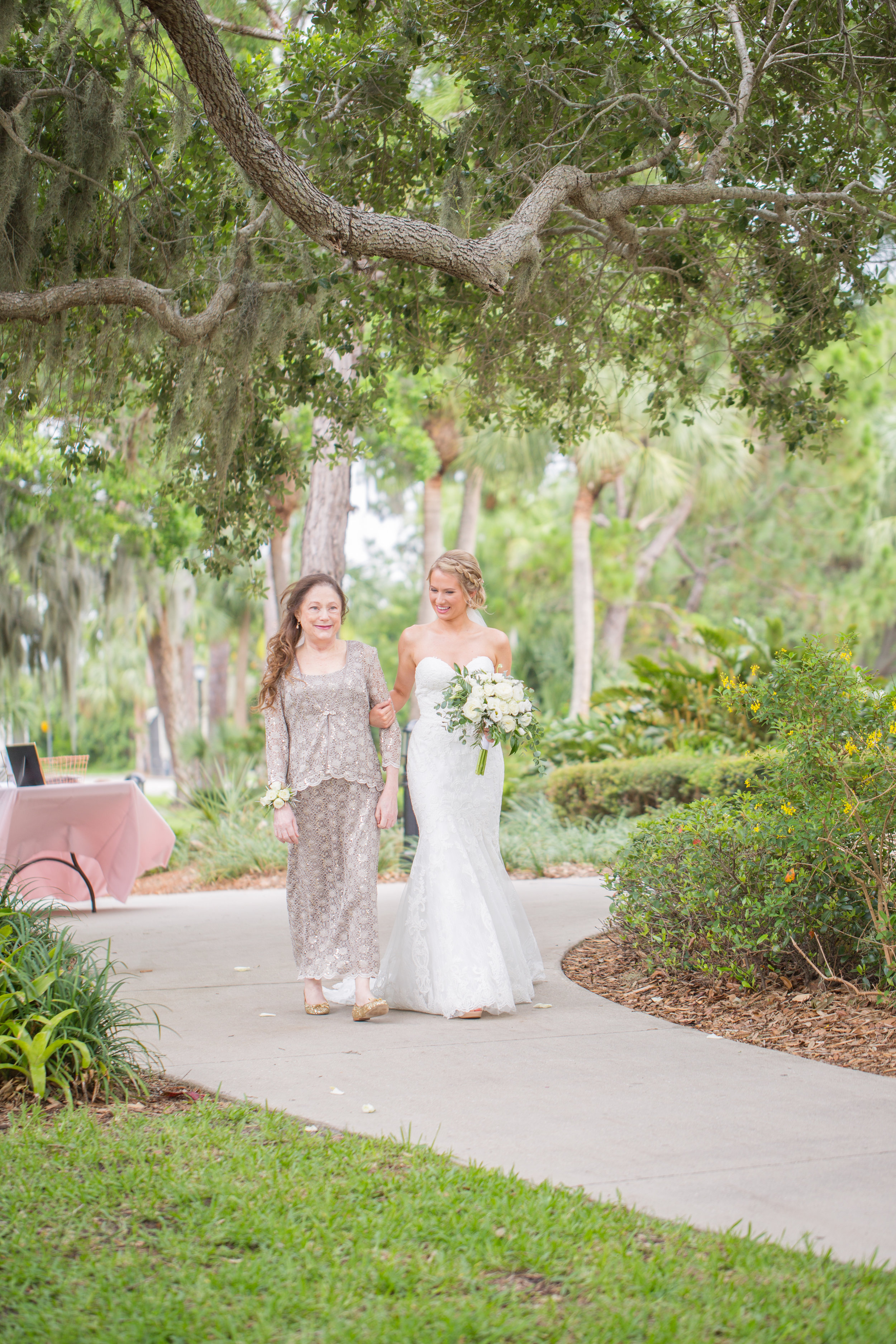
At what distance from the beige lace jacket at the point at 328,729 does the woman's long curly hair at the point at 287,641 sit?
0.04m

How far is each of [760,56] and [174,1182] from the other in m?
6.79

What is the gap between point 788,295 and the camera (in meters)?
7.88

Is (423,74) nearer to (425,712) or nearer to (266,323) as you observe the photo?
(266,323)

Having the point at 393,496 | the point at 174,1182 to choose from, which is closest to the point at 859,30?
the point at 174,1182

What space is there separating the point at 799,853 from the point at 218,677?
2864 cm

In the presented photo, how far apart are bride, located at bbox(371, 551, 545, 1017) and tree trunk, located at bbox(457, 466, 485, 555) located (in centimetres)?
1472

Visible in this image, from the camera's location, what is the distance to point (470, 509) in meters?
21.2

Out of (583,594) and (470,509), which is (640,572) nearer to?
(583,594)

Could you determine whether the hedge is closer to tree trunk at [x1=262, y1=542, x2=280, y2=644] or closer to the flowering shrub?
the flowering shrub

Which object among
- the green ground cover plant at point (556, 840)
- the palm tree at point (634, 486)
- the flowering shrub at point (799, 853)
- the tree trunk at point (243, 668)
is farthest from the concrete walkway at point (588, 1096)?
the tree trunk at point (243, 668)

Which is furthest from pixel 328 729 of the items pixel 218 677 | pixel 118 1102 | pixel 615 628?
pixel 218 677

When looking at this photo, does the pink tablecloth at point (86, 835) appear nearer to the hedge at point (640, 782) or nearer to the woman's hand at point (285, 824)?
the woman's hand at point (285, 824)

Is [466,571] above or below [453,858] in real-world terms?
above

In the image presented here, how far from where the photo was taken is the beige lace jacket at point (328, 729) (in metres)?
5.63
